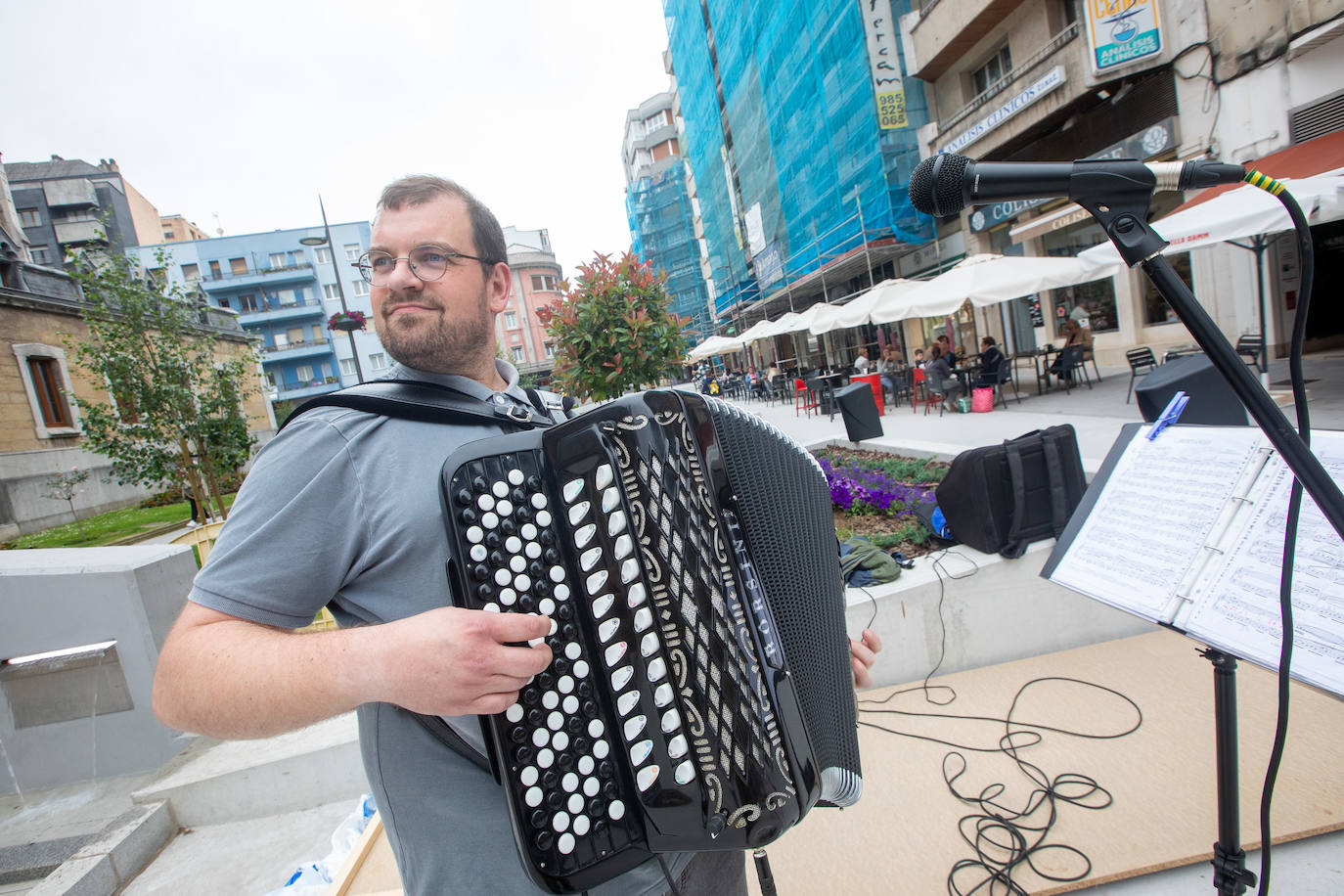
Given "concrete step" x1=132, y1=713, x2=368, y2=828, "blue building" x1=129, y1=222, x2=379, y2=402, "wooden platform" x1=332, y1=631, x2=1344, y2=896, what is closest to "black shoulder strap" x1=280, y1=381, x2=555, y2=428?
"wooden platform" x1=332, y1=631, x2=1344, y2=896

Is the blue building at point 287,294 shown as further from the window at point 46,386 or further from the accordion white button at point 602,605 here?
the accordion white button at point 602,605

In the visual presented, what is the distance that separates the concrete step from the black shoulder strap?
2652 mm

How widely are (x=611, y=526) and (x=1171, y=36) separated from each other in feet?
46.9

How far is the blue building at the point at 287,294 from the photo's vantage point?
46.8 metres

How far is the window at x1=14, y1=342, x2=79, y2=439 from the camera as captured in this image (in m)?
14.9

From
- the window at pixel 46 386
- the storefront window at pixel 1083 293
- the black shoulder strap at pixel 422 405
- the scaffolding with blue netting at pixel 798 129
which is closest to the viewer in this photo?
the black shoulder strap at pixel 422 405

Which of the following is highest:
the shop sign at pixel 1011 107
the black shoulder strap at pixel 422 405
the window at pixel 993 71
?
the window at pixel 993 71

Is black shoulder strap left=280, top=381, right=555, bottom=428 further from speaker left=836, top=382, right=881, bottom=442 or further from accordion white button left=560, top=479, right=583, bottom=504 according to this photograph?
speaker left=836, top=382, right=881, bottom=442

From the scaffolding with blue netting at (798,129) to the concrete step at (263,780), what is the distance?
44.8ft

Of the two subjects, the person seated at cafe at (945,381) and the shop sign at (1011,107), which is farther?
the shop sign at (1011,107)

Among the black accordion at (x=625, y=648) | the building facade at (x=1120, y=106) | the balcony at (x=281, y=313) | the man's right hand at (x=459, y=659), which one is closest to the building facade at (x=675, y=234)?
the balcony at (x=281, y=313)

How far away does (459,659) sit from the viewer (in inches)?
30.6

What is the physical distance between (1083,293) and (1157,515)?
15402 millimetres

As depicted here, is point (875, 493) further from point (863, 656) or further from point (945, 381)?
point (945, 381)
